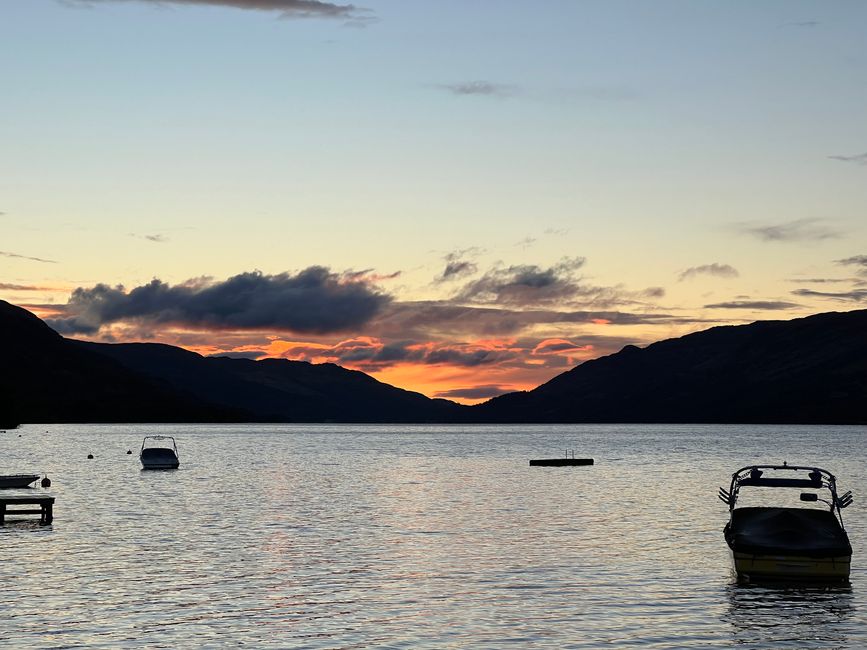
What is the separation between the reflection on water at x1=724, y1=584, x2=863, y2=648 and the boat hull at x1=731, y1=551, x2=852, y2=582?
497mm

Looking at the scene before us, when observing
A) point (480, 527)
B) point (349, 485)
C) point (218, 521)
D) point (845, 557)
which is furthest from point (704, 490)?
point (845, 557)

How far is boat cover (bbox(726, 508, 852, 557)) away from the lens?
46.4 metres

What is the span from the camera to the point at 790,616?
41.0 metres

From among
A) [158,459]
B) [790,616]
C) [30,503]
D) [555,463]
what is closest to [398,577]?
[790,616]

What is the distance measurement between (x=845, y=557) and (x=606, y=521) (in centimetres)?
3114

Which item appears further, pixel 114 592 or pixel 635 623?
pixel 114 592

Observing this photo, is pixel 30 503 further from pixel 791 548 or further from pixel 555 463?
pixel 555 463

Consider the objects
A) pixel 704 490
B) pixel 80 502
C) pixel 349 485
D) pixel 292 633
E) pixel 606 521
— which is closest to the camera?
pixel 292 633

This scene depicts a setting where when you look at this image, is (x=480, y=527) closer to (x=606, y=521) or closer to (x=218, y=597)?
(x=606, y=521)

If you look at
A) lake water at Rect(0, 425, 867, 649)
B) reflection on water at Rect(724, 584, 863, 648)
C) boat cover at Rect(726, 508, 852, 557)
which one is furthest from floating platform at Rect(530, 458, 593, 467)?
reflection on water at Rect(724, 584, 863, 648)

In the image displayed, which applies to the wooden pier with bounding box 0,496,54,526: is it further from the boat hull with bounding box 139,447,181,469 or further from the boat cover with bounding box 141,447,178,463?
the boat cover with bounding box 141,447,178,463

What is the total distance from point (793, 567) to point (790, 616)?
5.74 metres

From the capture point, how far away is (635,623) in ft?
Answer: 127

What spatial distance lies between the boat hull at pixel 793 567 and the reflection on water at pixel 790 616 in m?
0.50
